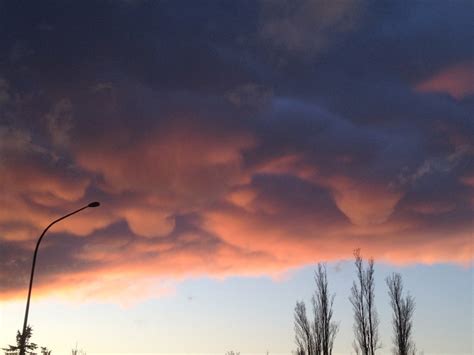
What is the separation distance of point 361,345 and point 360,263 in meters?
9.02

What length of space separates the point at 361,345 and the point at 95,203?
37.9m

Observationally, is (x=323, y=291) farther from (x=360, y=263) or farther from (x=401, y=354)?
(x=401, y=354)

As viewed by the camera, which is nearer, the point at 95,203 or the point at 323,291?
the point at 95,203

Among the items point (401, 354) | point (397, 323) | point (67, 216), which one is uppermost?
point (67, 216)

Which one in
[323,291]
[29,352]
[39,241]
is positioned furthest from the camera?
[29,352]

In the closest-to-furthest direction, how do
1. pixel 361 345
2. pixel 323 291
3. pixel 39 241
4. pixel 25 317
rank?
pixel 25 317 < pixel 39 241 < pixel 361 345 < pixel 323 291

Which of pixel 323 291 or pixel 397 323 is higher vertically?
pixel 323 291

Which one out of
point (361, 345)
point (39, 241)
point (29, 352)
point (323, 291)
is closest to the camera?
point (39, 241)

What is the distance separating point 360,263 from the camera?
5459 cm

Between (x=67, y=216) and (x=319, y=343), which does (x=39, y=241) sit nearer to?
(x=67, y=216)

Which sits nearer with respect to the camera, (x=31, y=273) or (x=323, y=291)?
(x=31, y=273)

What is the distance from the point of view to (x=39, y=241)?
23.5m

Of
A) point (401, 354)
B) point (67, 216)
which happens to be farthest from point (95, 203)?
point (401, 354)

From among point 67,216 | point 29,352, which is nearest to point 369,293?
point 67,216
